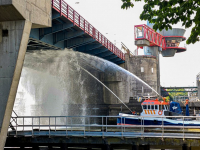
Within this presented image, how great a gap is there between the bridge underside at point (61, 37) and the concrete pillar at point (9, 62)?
13075mm

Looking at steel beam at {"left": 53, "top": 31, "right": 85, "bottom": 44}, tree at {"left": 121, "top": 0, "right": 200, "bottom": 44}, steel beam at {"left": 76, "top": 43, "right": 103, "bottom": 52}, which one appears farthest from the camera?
steel beam at {"left": 76, "top": 43, "right": 103, "bottom": 52}

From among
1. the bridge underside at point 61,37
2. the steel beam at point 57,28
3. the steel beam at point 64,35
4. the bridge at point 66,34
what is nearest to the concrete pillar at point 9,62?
the bridge at point 66,34

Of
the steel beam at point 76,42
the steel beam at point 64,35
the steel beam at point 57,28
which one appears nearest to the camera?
the steel beam at point 57,28

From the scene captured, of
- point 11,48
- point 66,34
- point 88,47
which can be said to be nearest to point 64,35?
point 66,34

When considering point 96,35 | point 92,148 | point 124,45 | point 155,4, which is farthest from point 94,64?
point 155,4

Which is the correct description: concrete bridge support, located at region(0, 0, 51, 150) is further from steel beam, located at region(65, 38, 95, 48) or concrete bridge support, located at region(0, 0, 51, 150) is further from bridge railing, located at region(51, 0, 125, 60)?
steel beam, located at region(65, 38, 95, 48)

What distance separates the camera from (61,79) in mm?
43844

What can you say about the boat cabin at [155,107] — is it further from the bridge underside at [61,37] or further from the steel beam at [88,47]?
the steel beam at [88,47]

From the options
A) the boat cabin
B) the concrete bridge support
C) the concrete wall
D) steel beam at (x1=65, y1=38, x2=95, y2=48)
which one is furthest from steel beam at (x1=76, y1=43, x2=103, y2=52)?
the concrete bridge support

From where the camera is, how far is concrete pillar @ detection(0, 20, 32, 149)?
50.2ft

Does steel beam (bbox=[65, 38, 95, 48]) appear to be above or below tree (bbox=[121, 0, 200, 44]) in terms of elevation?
above

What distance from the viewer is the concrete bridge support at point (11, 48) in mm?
15227

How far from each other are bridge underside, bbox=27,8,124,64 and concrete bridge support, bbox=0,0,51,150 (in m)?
12.9

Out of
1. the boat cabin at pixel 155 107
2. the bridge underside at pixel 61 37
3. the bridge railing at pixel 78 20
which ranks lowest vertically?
the boat cabin at pixel 155 107
